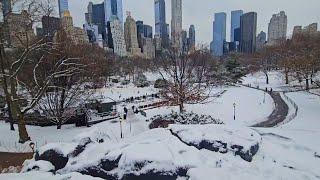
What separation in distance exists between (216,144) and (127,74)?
90830 millimetres

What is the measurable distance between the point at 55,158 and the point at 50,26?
1291 centimetres

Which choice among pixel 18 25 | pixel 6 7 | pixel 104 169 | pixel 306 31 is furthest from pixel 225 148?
pixel 306 31

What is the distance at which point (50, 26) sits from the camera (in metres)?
20.3

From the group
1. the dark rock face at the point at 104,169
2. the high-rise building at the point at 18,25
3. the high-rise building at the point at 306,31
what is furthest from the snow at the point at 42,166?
the high-rise building at the point at 306,31

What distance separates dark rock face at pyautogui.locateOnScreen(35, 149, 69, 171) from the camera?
32.4 ft

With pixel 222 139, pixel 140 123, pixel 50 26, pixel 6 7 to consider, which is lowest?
pixel 140 123

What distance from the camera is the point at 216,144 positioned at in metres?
9.65

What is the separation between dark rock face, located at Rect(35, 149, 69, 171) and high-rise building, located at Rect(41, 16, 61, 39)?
1104 centimetres

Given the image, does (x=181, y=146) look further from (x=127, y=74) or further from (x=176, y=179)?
(x=127, y=74)

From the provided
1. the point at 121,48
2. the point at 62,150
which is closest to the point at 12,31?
the point at 62,150

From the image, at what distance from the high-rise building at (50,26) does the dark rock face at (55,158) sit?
→ 36.2 feet

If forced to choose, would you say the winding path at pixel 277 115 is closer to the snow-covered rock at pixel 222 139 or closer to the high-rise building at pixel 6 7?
the snow-covered rock at pixel 222 139

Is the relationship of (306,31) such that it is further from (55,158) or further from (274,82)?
(55,158)

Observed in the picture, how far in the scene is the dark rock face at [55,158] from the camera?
9887 mm
